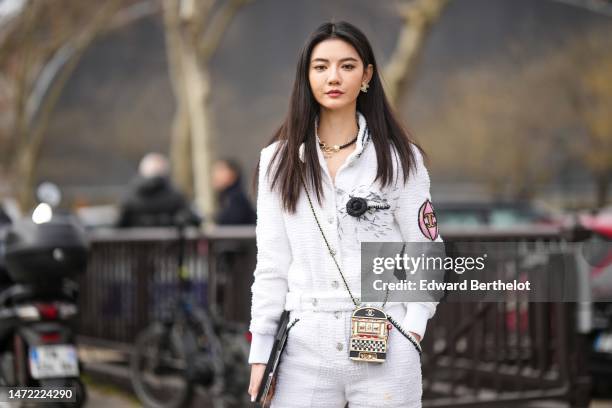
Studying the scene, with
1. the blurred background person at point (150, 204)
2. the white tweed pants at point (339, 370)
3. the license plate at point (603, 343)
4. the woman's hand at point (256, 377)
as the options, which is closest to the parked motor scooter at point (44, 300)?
the woman's hand at point (256, 377)

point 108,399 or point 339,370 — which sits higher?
point 339,370

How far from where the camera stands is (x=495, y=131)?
149 feet

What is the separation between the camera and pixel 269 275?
11.3ft

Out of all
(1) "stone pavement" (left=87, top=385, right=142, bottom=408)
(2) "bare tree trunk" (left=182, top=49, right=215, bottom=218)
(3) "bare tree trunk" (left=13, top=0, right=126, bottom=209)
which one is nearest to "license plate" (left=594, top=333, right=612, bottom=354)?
(1) "stone pavement" (left=87, top=385, right=142, bottom=408)

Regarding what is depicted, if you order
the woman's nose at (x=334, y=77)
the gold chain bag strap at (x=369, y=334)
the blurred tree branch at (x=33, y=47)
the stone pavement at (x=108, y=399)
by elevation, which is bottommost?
the stone pavement at (x=108, y=399)

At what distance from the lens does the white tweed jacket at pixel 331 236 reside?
3344mm

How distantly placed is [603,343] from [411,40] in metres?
4.48

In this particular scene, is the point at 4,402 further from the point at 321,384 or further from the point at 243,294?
the point at 321,384

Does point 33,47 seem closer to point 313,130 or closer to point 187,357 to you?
point 187,357

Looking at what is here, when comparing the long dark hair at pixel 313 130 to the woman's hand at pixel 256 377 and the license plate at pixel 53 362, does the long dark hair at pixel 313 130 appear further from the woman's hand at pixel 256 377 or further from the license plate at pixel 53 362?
the license plate at pixel 53 362

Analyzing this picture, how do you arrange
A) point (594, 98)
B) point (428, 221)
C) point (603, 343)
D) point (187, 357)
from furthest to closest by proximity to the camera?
point (594, 98) < point (603, 343) < point (187, 357) < point (428, 221)

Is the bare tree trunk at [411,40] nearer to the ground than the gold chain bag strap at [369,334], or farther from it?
farther from it

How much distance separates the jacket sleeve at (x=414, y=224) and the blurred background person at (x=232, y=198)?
21.9 feet

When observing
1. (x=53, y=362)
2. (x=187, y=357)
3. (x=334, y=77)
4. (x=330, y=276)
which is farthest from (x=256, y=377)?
(x=187, y=357)
